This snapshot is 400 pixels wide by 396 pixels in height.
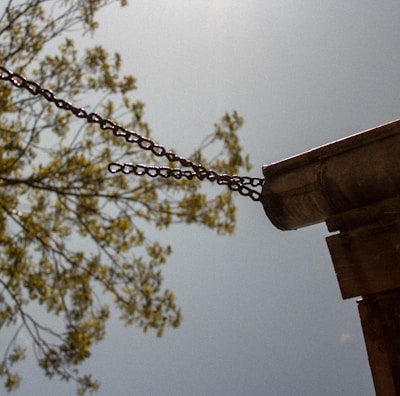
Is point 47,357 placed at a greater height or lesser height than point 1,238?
lesser

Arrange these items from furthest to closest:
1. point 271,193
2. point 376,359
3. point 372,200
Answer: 1. point 271,193
2. point 372,200
3. point 376,359

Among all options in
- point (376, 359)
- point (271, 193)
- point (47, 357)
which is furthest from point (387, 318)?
point (47, 357)

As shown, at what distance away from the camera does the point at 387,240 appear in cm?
234

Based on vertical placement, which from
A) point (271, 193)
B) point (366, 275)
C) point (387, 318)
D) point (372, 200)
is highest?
point (271, 193)

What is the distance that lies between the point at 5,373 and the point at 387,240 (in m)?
6.11

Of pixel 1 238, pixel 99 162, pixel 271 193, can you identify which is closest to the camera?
pixel 271 193

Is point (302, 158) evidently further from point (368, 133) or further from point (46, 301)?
point (46, 301)

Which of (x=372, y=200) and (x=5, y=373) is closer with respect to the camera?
(x=372, y=200)

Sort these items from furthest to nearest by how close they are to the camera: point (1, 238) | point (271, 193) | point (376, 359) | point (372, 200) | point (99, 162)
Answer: point (99, 162) < point (1, 238) < point (271, 193) < point (372, 200) < point (376, 359)

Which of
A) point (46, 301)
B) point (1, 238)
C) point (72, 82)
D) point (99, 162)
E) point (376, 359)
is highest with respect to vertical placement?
point (72, 82)

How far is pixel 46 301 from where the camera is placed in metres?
7.19

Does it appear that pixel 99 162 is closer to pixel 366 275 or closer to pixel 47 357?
pixel 47 357

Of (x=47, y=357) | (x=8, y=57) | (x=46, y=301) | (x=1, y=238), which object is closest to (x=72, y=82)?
(x=8, y=57)

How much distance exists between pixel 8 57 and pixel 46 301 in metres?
3.32
